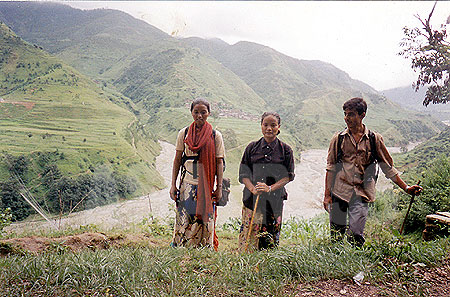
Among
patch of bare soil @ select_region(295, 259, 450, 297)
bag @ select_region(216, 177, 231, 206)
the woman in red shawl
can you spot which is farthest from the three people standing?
patch of bare soil @ select_region(295, 259, 450, 297)

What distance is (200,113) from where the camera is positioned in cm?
307

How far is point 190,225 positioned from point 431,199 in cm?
407

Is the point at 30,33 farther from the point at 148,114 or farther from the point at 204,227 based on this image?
the point at 204,227

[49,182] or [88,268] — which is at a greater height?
[88,268]

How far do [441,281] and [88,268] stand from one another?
8.50 feet

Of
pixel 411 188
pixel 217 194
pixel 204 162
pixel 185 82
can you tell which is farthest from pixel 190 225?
pixel 185 82

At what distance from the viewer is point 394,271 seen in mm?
2055

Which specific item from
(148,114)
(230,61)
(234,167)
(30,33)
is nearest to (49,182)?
(234,167)

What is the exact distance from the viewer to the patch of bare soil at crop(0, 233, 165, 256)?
9.18 ft

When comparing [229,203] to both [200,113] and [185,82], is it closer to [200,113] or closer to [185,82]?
[200,113]

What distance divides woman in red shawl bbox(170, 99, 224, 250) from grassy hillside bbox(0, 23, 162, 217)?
20.9 m

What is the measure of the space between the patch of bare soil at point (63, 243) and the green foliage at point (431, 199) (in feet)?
14.1

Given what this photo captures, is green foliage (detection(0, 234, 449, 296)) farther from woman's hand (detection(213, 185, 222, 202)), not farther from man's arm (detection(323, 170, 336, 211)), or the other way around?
woman's hand (detection(213, 185, 222, 202))

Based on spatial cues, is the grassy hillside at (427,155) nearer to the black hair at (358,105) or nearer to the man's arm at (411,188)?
the man's arm at (411,188)
